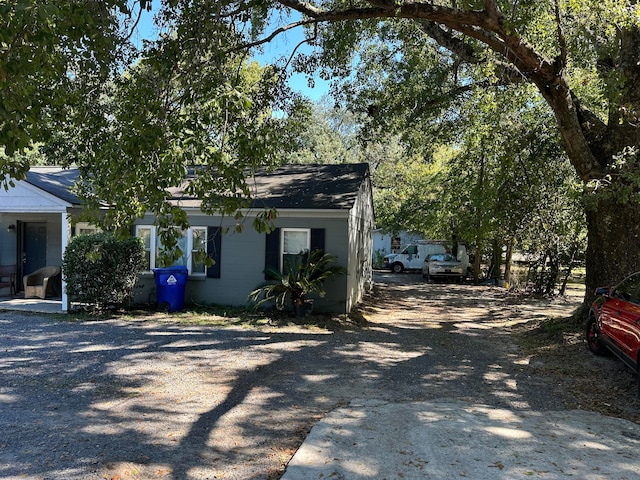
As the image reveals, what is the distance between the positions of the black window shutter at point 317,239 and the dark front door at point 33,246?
871 centimetres

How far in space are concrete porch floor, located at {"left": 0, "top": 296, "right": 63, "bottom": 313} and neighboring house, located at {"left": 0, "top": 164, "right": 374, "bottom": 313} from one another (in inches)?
25.3

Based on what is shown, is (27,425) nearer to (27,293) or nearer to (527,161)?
(27,293)

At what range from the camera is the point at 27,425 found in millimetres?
4902

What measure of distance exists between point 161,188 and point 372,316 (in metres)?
9.60

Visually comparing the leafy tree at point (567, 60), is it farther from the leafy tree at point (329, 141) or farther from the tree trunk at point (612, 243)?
the leafy tree at point (329, 141)

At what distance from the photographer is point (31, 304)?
12.8 metres

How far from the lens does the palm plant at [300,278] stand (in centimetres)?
1153

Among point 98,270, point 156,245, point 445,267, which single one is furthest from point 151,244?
point 445,267

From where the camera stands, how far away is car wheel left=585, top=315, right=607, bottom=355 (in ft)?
27.2

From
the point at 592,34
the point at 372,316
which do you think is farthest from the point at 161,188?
the point at 372,316

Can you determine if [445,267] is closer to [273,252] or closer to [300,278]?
[273,252]

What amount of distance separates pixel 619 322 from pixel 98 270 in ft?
34.8

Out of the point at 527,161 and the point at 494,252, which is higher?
the point at 527,161

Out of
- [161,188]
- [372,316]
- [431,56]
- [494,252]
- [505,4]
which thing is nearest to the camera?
[161,188]
